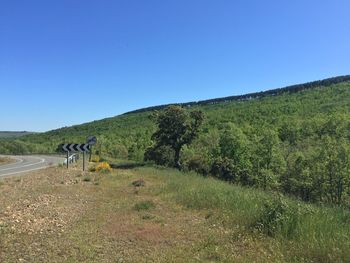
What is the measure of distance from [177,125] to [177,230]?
31.1 m

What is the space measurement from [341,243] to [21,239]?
6.38 m

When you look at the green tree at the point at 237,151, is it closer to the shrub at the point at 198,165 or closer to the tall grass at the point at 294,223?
the shrub at the point at 198,165

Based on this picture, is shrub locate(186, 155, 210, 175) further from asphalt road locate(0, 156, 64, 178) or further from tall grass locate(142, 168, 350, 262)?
tall grass locate(142, 168, 350, 262)

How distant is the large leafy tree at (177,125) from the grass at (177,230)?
26.1 meters

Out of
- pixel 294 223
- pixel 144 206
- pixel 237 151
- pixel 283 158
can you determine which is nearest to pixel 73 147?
pixel 144 206

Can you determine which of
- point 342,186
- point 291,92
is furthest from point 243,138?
point 291,92

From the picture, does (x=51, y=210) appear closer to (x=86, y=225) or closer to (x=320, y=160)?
(x=86, y=225)

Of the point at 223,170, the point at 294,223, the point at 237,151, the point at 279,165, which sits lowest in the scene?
the point at 279,165

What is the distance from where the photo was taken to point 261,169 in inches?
1982

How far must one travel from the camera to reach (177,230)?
34.1ft

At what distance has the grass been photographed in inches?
302

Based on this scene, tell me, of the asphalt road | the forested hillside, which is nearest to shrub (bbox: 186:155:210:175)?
the forested hillside

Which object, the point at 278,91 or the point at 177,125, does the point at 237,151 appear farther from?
the point at 278,91

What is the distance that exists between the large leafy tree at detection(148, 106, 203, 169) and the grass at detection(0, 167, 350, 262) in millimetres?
26060
